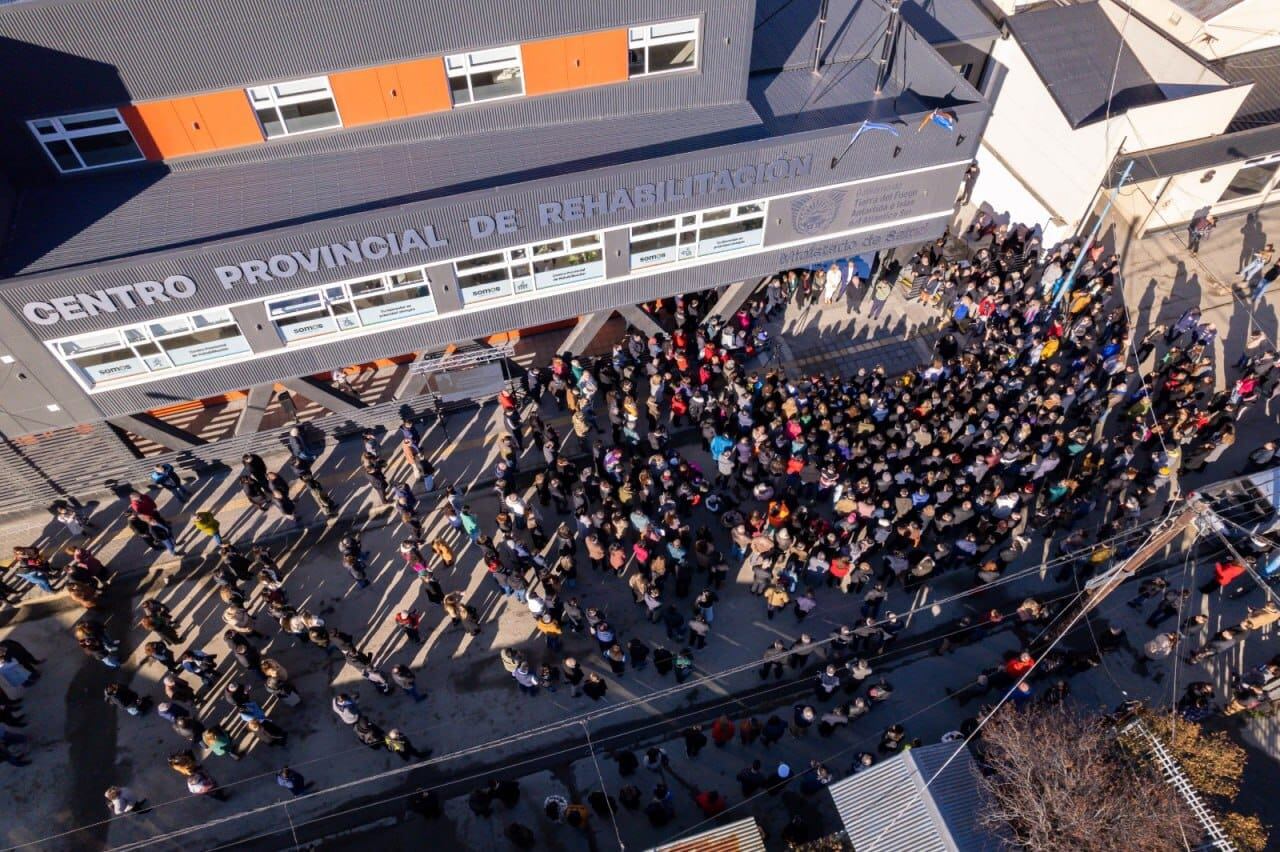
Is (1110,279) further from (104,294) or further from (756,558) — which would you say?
(104,294)

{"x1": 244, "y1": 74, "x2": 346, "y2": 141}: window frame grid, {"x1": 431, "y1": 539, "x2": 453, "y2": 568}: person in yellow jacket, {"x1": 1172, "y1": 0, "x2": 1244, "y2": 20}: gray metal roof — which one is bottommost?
{"x1": 431, "y1": 539, "x2": 453, "y2": 568}: person in yellow jacket

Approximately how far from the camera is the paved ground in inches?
556

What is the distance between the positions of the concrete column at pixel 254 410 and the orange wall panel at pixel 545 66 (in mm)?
8838

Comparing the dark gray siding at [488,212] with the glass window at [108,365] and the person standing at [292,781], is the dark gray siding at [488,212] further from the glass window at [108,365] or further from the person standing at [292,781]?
the person standing at [292,781]

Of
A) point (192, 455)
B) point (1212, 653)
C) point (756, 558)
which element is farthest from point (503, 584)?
point (1212, 653)

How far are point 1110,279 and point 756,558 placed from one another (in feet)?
41.5

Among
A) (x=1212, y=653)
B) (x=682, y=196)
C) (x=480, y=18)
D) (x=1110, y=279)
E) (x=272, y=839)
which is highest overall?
(x=480, y=18)

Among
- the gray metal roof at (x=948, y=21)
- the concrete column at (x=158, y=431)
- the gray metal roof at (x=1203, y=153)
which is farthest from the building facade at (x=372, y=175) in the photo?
the gray metal roof at (x=1203, y=153)

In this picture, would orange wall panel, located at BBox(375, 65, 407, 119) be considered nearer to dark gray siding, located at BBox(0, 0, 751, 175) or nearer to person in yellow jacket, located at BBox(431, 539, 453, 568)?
dark gray siding, located at BBox(0, 0, 751, 175)

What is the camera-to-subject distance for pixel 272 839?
551 inches

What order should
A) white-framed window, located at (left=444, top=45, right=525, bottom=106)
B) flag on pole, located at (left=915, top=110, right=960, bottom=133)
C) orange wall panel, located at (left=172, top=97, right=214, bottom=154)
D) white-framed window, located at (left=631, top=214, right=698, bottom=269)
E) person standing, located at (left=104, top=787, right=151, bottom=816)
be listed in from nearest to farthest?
person standing, located at (left=104, top=787, right=151, bottom=816) → orange wall panel, located at (left=172, top=97, right=214, bottom=154) → white-framed window, located at (left=444, top=45, right=525, bottom=106) → flag on pole, located at (left=915, top=110, right=960, bottom=133) → white-framed window, located at (left=631, top=214, right=698, bottom=269)

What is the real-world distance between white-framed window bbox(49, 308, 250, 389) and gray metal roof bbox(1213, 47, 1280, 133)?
26.5 meters

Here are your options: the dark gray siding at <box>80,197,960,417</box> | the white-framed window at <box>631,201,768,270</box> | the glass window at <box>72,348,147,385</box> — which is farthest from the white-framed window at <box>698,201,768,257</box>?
the glass window at <box>72,348,147,385</box>

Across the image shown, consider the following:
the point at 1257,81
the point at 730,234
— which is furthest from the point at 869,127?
the point at 1257,81
